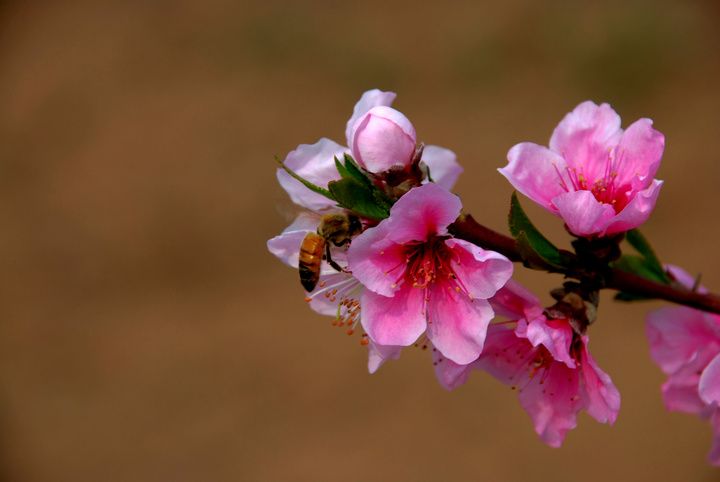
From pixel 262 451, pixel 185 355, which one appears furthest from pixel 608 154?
pixel 185 355

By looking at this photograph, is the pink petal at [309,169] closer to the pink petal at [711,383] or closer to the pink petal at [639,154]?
the pink petal at [639,154]

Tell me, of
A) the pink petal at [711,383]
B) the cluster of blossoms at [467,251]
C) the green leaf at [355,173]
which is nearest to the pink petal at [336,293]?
the cluster of blossoms at [467,251]

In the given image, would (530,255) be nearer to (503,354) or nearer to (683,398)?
(503,354)

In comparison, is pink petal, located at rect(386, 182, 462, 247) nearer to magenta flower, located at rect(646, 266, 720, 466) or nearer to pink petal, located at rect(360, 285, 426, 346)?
pink petal, located at rect(360, 285, 426, 346)

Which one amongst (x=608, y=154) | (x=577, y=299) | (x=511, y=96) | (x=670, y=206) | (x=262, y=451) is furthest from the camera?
(x=511, y=96)

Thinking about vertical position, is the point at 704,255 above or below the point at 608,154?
below

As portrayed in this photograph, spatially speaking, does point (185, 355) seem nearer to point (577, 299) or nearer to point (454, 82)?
point (454, 82)

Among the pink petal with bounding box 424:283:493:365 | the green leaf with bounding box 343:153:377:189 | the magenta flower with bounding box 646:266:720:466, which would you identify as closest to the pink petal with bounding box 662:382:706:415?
the magenta flower with bounding box 646:266:720:466
